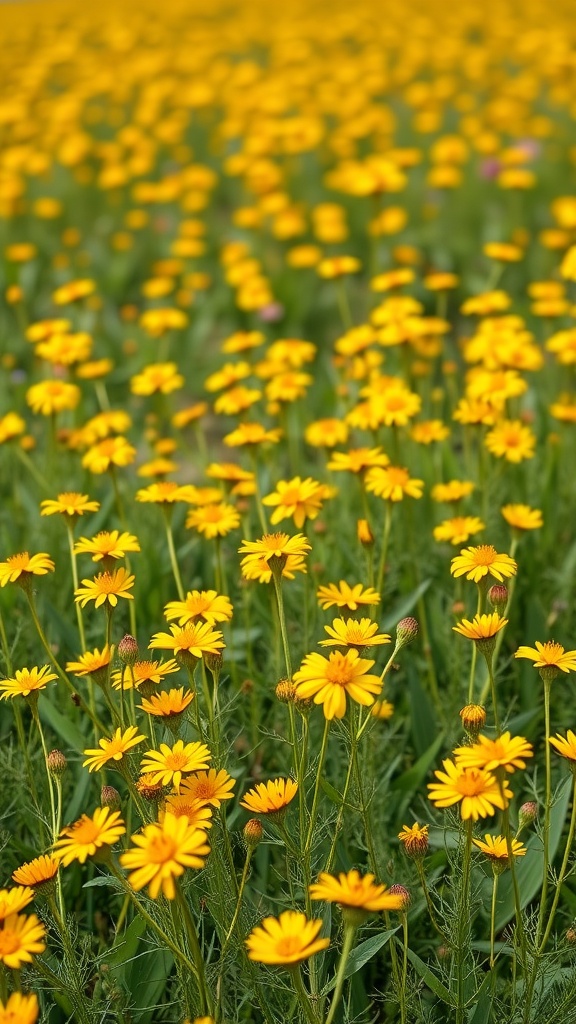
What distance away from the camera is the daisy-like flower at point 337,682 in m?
1.28

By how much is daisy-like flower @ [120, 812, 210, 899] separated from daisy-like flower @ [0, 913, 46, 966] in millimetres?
143

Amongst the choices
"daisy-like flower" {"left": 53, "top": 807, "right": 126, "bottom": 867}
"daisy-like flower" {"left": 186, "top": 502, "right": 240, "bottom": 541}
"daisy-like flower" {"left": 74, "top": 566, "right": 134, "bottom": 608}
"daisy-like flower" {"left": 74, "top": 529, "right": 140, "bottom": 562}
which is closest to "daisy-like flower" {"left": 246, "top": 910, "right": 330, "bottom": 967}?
"daisy-like flower" {"left": 53, "top": 807, "right": 126, "bottom": 867}

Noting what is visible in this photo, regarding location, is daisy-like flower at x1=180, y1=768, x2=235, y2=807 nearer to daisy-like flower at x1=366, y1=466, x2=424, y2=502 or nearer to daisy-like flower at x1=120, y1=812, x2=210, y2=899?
daisy-like flower at x1=120, y1=812, x2=210, y2=899

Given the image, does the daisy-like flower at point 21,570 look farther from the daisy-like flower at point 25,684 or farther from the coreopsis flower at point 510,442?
the coreopsis flower at point 510,442

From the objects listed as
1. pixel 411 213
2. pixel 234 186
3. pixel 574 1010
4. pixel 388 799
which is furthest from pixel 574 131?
pixel 574 1010

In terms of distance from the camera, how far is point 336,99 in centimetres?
599

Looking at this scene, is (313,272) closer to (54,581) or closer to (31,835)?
(54,581)

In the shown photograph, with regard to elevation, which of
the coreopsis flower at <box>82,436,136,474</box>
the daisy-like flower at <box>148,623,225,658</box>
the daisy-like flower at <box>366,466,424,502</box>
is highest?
the daisy-like flower at <box>148,623,225,658</box>

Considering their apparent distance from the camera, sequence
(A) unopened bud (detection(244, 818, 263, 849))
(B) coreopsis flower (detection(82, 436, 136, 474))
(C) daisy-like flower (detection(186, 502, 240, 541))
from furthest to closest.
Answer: (B) coreopsis flower (detection(82, 436, 136, 474))
(C) daisy-like flower (detection(186, 502, 240, 541))
(A) unopened bud (detection(244, 818, 263, 849))

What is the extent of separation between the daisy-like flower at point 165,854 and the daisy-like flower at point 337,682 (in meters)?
0.23

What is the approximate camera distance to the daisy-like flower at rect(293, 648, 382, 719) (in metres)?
1.28

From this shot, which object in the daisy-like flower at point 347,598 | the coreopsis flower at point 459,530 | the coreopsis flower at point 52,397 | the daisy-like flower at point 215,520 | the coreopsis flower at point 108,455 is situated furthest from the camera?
the coreopsis flower at point 52,397

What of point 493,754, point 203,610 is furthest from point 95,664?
point 493,754

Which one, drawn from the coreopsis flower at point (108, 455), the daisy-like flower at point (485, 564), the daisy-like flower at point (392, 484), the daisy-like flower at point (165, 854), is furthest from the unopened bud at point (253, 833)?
the coreopsis flower at point (108, 455)
